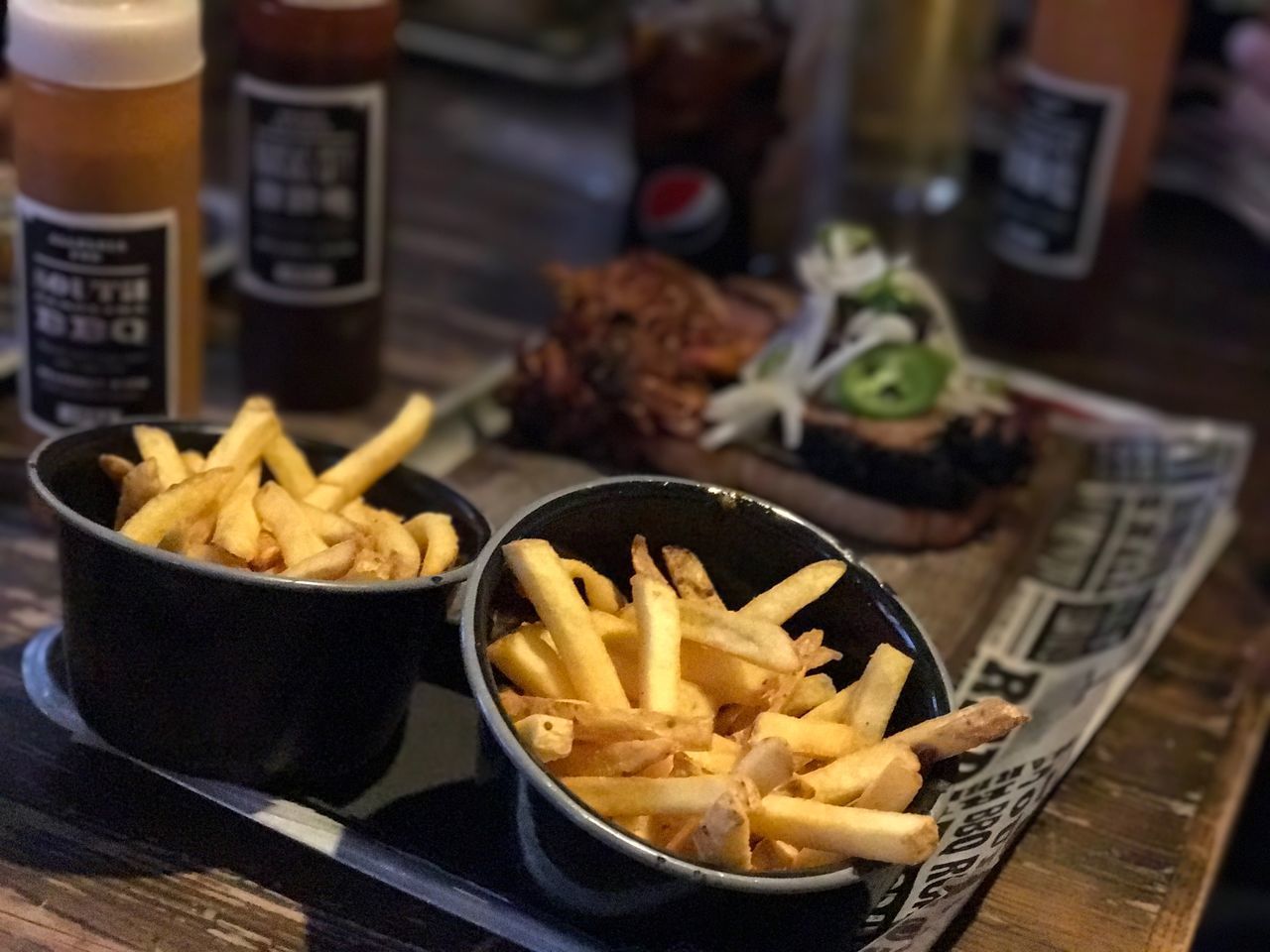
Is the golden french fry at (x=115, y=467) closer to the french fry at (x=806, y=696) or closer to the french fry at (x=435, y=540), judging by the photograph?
the french fry at (x=435, y=540)

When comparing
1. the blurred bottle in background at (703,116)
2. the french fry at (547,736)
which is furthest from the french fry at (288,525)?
the blurred bottle in background at (703,116)

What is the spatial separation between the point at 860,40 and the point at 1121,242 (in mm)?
466

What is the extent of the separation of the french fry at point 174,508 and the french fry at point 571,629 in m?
0.23

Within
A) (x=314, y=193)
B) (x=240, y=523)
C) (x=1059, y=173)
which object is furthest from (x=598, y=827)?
(x=1059, y=173)

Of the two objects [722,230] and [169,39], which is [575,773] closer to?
[169,39]

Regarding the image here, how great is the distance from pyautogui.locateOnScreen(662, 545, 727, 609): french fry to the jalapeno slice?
53 cm

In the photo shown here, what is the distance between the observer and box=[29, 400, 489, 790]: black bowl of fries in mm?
999

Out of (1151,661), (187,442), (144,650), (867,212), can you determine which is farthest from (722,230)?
(144,650)

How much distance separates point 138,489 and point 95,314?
13.5 inches

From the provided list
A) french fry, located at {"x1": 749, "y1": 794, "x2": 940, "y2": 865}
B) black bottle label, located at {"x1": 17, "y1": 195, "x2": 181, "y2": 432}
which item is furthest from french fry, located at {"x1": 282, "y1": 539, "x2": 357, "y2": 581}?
black bottle label, located at {"x1": 17, "y1": 195, "x2": 181, "y2": 432}

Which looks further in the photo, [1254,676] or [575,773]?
[1254,676]

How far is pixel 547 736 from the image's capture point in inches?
35.8

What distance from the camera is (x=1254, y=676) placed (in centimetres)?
146

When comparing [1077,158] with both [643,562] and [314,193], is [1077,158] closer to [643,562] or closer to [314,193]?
[314,193]
